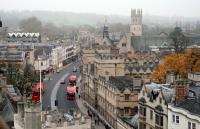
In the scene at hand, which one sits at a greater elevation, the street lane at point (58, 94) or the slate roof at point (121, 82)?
the slate roof at point (121, 82)

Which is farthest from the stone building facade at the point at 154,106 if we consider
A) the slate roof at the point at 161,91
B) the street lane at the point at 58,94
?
the street lane at the point at 58,94

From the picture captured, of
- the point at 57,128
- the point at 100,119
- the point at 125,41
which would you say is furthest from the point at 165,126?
the point at 125,41

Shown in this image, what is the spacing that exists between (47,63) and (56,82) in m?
15.8

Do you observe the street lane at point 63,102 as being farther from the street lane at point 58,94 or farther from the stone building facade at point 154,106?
the stone building facade at point 154,106

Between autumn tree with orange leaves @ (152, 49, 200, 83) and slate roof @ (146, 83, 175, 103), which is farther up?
slate roof @ (146, 83, 175, 103)

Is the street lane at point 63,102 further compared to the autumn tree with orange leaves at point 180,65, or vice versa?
the street lane at point 63,102

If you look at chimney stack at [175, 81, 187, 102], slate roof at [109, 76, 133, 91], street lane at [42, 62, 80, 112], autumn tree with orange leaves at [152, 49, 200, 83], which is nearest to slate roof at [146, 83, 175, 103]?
chimney stack at [175, 81, 187, 102]

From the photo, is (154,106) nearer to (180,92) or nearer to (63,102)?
(180,92)

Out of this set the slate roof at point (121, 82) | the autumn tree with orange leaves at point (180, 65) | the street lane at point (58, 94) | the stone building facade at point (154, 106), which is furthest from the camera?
the street lane at point (58, 94)

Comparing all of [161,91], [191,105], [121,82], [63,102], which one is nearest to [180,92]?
[191,105]

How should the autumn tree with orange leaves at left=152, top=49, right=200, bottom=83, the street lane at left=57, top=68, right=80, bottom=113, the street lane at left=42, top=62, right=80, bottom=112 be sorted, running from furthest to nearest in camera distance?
the street lane at left=42, top=62, right=80, bottom=112, the street lane at left=57, top=68, right=80, bottom=113, the autumn tree with orange leaves at left=152, top=49, right=200, bottom=83

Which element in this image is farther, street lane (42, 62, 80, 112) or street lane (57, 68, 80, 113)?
street lane (42, 62, 80, 112)

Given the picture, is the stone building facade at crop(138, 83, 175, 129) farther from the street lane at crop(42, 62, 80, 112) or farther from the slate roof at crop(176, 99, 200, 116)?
the street lane at crop(42, 62, 80, 112)

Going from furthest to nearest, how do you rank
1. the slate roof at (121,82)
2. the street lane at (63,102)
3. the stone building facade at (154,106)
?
the street lane at (63,102) → the slate roof at (121,82) → the stone building facade at (154,106)
